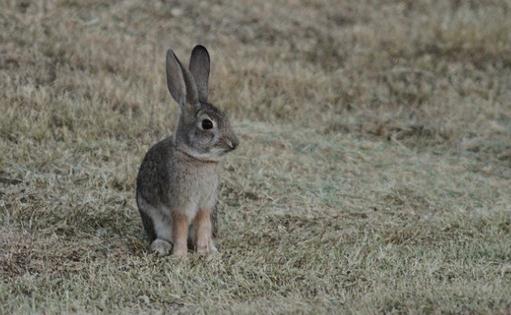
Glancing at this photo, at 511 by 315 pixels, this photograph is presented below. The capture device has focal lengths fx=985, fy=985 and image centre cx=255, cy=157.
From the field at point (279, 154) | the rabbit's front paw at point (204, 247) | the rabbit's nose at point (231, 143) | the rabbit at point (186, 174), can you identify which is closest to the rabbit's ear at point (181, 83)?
the rabbit at point (186, 174)

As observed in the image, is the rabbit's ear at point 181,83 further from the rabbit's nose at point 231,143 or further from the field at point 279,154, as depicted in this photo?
the field at point 279,154

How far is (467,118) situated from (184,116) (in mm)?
5444

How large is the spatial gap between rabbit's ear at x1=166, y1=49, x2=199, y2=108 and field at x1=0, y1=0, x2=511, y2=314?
3.57 feet

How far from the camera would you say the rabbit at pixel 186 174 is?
21.6 ft

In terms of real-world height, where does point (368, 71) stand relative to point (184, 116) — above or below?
below

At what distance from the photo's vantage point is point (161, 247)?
22.6 ft

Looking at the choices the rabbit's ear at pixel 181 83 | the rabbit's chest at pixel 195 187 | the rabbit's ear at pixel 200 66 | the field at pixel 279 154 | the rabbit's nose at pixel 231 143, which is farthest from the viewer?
the rabbit's ear at pixel 200 66

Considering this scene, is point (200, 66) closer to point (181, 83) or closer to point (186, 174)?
point (181, 83)

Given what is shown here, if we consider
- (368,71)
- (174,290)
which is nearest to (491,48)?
(368,71)

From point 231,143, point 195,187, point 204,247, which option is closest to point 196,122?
point 231,143

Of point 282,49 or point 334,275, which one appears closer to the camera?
point 334,275

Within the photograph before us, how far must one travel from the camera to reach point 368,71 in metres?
12.6

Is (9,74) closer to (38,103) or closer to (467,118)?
(38,103)

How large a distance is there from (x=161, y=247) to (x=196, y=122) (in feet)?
3.07
